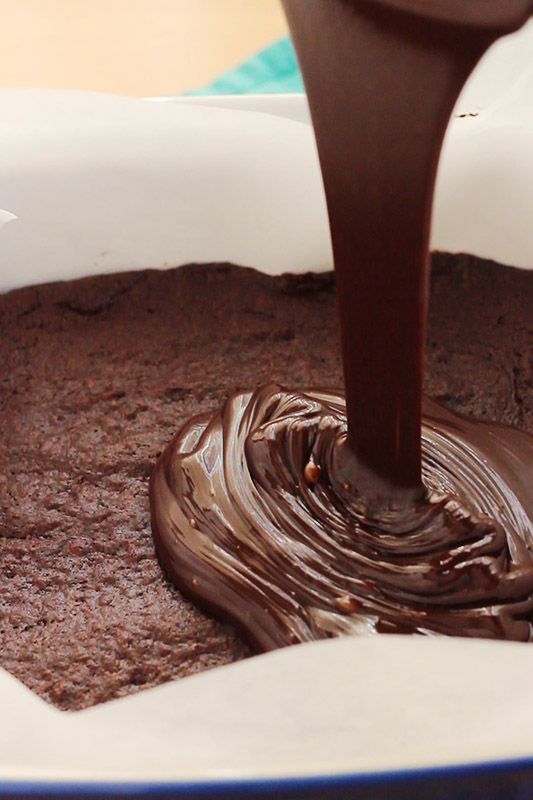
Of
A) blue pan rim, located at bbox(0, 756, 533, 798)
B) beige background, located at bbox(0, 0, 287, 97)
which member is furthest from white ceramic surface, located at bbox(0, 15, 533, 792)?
blue pan rim, located at bbox(0, 756, 533, 798)

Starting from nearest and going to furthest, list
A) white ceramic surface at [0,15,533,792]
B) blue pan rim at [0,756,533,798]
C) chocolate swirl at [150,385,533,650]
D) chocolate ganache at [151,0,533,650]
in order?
blue pan rim at [0,756,533,798]
chocolate ganache at [151,0,533,650]
chocolate swirl at [150,385,533,650]
white ceramic surface at [0,15,533,792]

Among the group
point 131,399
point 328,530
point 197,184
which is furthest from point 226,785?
point 197,184

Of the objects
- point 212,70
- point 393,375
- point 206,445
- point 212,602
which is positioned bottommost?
point 212,602

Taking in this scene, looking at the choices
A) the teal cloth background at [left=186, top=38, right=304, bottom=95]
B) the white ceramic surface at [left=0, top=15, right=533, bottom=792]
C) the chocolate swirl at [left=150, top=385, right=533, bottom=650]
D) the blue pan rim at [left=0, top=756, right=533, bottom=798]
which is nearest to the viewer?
the blue pan rim at [left=0, top=756, right=533, bottom=798]

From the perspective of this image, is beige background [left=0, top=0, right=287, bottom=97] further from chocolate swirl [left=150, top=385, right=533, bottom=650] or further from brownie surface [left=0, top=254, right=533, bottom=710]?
chocolate swirl [left=150, top=385, right=533, bottom=650]

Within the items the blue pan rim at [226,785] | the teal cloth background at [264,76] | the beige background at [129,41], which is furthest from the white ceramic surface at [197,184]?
the blue pan rim at [226,785]

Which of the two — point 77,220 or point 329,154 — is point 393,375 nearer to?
point 329,154

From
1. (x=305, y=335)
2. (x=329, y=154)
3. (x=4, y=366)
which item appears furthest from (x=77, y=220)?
(x=329, y=154)
